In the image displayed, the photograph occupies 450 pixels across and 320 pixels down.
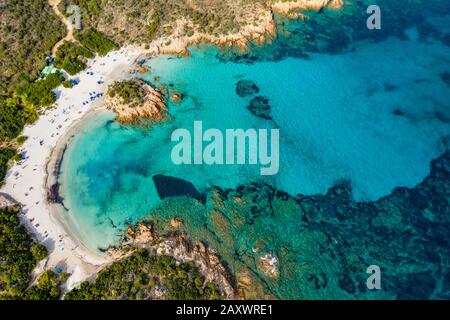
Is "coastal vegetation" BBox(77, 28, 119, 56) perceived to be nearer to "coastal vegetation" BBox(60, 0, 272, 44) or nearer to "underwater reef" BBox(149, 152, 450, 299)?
"coastal vegetation" BBox(60, 0, 272, 44)

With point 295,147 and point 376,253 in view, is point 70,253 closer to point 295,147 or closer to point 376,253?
point 295,147

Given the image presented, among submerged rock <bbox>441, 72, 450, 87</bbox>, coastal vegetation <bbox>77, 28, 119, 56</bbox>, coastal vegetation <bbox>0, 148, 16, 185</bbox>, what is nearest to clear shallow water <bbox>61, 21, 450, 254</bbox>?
submerged rock <bbox>441, 72, 450, 87</bbox>

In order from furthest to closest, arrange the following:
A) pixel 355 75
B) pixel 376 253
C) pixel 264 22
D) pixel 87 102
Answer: pixel 264 22 < pixel 355 75 < pixel 87 102 < pixel 376 253

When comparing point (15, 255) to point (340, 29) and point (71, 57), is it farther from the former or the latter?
point (340, 29)

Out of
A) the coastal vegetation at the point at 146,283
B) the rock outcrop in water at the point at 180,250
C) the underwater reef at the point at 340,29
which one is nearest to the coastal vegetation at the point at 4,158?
the rock outcrop in water at the point at 180,250

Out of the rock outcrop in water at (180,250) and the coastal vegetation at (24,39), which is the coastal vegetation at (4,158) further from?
the rock outcrop in water at (180,250)

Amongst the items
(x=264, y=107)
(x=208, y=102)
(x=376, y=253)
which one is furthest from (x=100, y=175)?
(x=376, y=253)

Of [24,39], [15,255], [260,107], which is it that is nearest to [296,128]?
[260,107]
